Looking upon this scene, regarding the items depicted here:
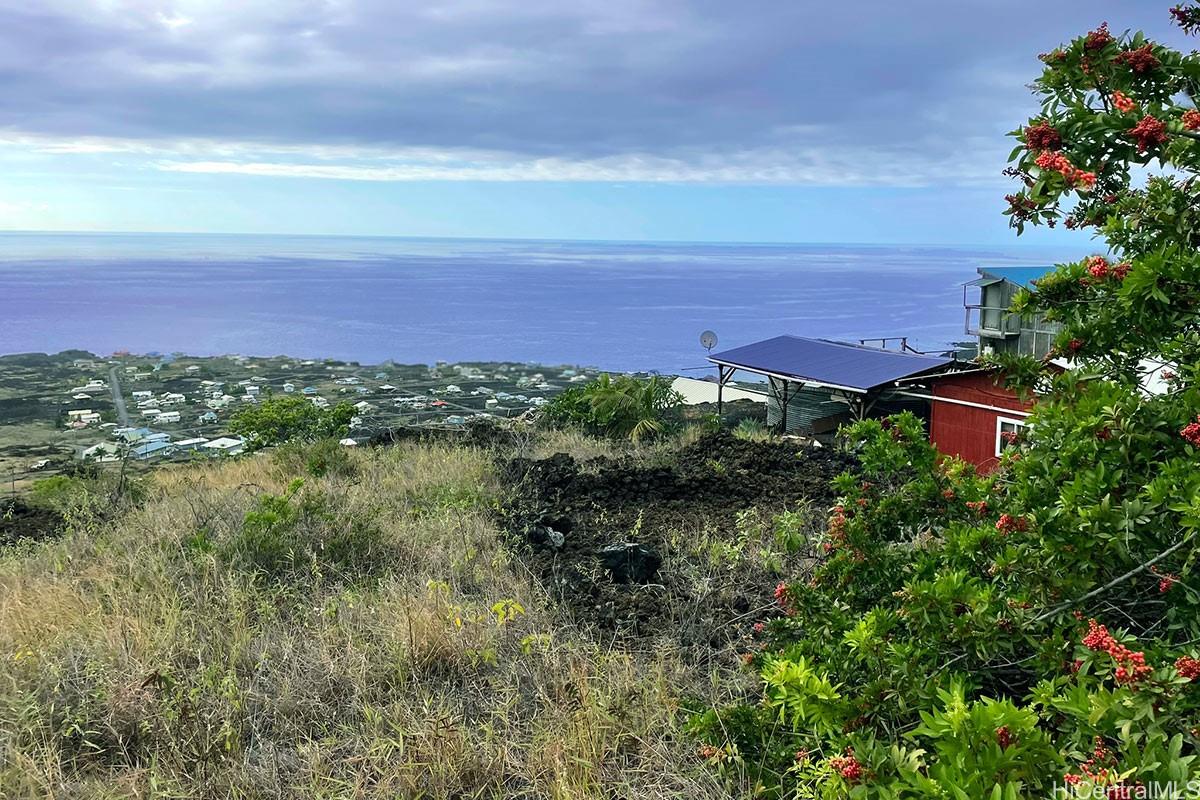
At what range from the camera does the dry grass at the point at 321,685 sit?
3133 millimetres

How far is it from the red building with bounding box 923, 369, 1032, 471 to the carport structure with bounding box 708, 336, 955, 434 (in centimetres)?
42

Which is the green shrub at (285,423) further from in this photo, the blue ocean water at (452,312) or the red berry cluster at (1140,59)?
the blue ocean water at (452,312)

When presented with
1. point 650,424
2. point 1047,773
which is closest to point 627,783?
point 1047,773

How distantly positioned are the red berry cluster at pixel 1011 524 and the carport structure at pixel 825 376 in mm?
10836

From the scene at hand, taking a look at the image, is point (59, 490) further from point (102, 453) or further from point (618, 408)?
point (618, 408)

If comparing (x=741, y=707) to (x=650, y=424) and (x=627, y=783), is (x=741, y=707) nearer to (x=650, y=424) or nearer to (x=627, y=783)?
(x=627, y=783)

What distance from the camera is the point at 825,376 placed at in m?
14.5

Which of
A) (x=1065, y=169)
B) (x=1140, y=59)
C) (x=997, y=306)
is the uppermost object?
(x=1140, y=59)

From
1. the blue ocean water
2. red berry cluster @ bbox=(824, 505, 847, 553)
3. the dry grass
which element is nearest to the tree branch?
red berry cluster @ bbox=(824, 505, 847, 553)

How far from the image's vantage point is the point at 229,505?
275 inches

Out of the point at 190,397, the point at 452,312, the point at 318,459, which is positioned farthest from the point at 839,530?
the point at 452,312

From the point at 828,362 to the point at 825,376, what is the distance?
1163 mm

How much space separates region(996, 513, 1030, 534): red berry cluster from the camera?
2.53m

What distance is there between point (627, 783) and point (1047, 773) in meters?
1.54
